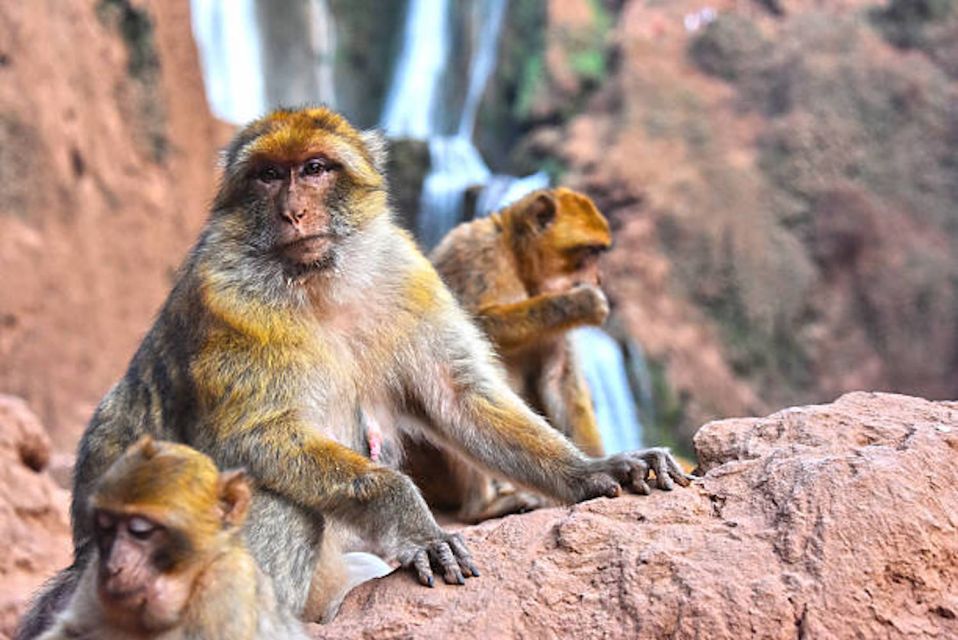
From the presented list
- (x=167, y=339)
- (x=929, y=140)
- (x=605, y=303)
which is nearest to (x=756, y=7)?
(x=929, y=140)

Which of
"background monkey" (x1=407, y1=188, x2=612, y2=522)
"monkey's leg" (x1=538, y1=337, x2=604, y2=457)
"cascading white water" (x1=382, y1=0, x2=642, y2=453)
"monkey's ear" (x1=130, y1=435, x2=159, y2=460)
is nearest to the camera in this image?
"monkey's ear" (x1=130, y1=435, x2=159, y2=460)

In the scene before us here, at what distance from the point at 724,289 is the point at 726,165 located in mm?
1526

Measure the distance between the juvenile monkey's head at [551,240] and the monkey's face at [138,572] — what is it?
3772mm

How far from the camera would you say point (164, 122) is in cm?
1294

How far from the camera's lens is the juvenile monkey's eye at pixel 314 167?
13.7 feet

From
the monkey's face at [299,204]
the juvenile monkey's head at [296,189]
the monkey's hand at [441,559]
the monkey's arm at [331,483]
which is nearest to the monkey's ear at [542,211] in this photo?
the juvenile monkey's head at [296,189]

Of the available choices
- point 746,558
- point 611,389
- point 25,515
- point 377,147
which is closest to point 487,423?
point 377,147

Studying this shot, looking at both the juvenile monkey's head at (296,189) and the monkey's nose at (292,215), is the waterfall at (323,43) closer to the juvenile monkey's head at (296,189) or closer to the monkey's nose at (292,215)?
the juvenile monkey's head at (296,189)

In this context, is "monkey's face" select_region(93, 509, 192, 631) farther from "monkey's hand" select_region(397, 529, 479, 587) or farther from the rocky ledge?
"monkey's hand" select_region(397, 529, 479, 587)

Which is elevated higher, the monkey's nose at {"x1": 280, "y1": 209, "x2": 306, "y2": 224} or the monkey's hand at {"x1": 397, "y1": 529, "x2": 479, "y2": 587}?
the monkey's nose at {"x1": 280, "y1": 209, "x2": 306, "y2": 224}

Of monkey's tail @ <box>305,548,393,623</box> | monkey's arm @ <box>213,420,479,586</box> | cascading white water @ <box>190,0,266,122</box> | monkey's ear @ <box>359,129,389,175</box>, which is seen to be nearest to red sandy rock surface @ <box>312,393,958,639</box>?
monkey's arm @ <box>213,420,479,586</box>

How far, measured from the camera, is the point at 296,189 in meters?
4.12

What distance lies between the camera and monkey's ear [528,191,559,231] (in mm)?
6672

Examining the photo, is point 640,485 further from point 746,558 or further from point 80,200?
point 80,200
